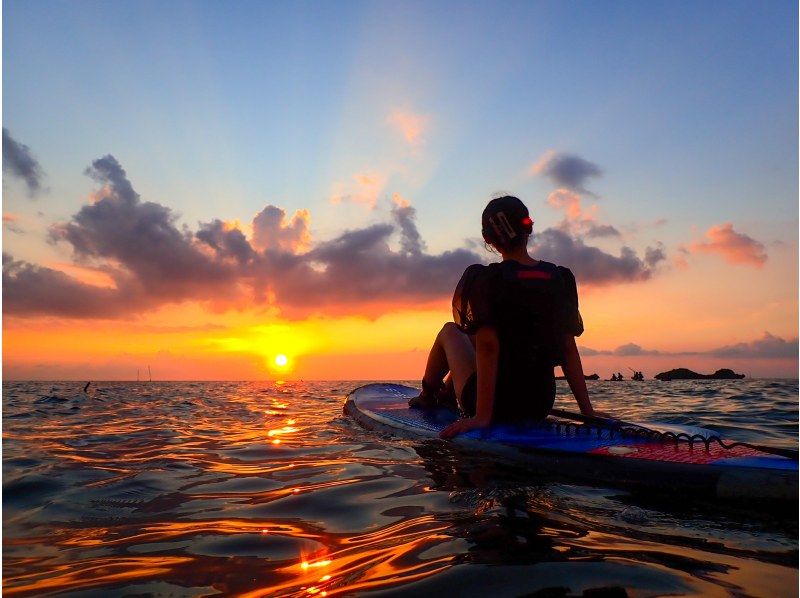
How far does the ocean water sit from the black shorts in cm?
59

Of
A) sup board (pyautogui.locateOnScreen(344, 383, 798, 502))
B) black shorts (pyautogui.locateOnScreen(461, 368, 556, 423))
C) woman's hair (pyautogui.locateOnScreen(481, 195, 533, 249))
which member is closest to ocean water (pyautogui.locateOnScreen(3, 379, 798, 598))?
sup board (pyautogui.locateOnScreen(344, 383, 798, 502))

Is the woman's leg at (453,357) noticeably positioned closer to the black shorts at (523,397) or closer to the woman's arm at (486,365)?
the black shorts at (523,397)

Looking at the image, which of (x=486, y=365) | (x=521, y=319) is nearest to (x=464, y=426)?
(x=486, y=365)

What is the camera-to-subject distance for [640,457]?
3504 millimetres

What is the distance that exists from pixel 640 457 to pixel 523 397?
4.39 ft

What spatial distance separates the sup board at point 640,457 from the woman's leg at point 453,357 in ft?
1.91

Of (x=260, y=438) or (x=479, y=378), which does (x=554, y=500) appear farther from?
(x=260, y=438)

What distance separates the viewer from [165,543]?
2.46 m

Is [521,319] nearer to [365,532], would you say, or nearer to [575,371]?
[575,371]

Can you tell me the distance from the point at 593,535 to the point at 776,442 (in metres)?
5.28

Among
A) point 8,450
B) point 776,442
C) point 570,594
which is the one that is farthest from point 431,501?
point 776,442

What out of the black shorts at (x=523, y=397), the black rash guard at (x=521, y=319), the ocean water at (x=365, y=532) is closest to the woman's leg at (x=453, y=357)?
the black shorts at (x=523, y=397)

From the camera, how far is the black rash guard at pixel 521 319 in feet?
14.2

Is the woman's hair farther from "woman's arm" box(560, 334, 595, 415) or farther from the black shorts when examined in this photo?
the black shorts
